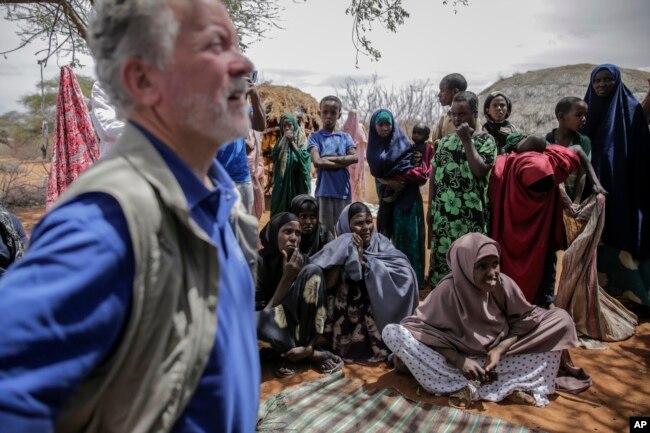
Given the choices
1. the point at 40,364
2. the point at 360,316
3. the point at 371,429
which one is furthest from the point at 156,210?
the point at 360,316

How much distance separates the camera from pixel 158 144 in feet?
2.88

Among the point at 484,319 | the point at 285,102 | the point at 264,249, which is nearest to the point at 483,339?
the point at 484,319

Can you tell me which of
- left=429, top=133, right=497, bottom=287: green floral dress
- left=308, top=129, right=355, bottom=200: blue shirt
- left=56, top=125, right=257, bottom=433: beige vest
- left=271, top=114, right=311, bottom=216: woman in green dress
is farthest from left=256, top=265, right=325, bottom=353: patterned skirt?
left=56, top=125, right=257, bottom=433: beige vest

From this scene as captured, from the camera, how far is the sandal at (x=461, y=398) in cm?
325

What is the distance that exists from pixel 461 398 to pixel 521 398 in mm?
403

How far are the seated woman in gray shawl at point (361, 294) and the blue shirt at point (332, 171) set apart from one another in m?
1.59

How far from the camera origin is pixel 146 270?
74 cm

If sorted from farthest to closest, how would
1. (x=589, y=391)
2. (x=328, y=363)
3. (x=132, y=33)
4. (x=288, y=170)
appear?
(x=288, y=170), (x=328, y=363), (x=589, y=391), (x=132, y=33)

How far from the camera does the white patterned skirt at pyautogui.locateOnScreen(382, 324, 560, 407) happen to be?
10.9ft

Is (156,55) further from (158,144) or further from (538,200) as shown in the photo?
(538,200)

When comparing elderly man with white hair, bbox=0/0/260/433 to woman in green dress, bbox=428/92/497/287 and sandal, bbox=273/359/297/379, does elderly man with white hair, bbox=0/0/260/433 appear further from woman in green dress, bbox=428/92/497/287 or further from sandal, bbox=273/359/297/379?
woman in green dress, bbox=428/92/497/287

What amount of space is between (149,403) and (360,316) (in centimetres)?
350

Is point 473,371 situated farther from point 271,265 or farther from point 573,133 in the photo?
point 573,133

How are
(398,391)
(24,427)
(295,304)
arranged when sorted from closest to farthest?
(24,427), (398,391), (295,304)
